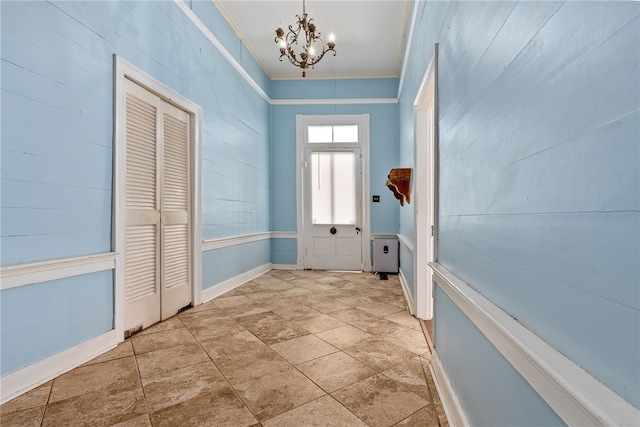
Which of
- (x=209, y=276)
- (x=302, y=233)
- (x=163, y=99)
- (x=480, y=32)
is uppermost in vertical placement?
(x=163, y=99)

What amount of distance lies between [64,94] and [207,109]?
178cm

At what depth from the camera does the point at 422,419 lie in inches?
62.2

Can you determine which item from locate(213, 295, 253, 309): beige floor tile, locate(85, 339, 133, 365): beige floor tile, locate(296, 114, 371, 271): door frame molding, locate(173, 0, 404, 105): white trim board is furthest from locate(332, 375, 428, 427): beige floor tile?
locate(296, 114, 371, 271): door frame molding

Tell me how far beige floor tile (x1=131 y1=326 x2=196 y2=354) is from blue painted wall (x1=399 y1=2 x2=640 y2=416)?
84.6 inches

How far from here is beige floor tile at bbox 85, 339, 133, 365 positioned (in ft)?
7.24

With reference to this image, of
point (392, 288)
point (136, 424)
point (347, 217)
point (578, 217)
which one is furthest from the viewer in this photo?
point (347, 217)

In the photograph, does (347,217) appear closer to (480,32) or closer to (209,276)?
(209,276)

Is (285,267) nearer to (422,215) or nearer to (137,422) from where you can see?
(422,215)

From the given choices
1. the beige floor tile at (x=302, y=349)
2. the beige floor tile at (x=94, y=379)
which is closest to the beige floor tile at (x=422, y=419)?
the beige floor tile at (x=302, y=349)

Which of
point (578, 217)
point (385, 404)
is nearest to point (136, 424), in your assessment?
point (385, 404)

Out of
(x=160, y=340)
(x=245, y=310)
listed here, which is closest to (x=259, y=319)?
(x=245, y=310)

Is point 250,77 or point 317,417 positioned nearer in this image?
point 317,417

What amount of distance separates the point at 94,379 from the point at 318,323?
171 centimetres

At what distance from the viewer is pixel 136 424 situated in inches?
60.9
